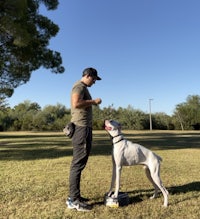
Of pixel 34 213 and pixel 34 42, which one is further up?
pixel 34 42

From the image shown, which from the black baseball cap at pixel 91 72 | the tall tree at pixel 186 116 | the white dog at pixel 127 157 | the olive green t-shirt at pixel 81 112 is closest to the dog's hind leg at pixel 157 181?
the white dog at pixel 127 157

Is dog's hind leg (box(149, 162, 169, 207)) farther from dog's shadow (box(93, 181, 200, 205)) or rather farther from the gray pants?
the gray pants

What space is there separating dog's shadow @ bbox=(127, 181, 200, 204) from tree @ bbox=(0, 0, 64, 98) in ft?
24.3

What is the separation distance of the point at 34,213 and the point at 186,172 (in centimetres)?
370

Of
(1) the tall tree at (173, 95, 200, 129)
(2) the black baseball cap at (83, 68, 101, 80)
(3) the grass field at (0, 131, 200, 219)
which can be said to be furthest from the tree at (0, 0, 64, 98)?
(1) the tall tree at (173, 95, 200, 129)

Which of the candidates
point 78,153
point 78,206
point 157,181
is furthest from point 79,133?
point 157,181

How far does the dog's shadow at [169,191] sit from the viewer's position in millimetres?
4079

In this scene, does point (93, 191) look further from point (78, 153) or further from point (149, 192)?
point (78, 153)

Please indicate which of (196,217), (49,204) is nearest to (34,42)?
(49,204)

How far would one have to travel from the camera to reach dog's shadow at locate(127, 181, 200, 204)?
13.4ft

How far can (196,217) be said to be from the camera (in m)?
3.34

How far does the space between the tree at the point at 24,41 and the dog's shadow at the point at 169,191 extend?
7395 millimetres

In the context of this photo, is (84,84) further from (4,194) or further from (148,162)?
(4,194)

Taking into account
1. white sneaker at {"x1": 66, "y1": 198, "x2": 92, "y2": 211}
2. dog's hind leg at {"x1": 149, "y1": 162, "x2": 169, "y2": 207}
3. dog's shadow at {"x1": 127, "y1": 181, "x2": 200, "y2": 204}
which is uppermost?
dog's hind leg at {"x1": 149, "y1": 162, "x2": 169, "y2": 207}
